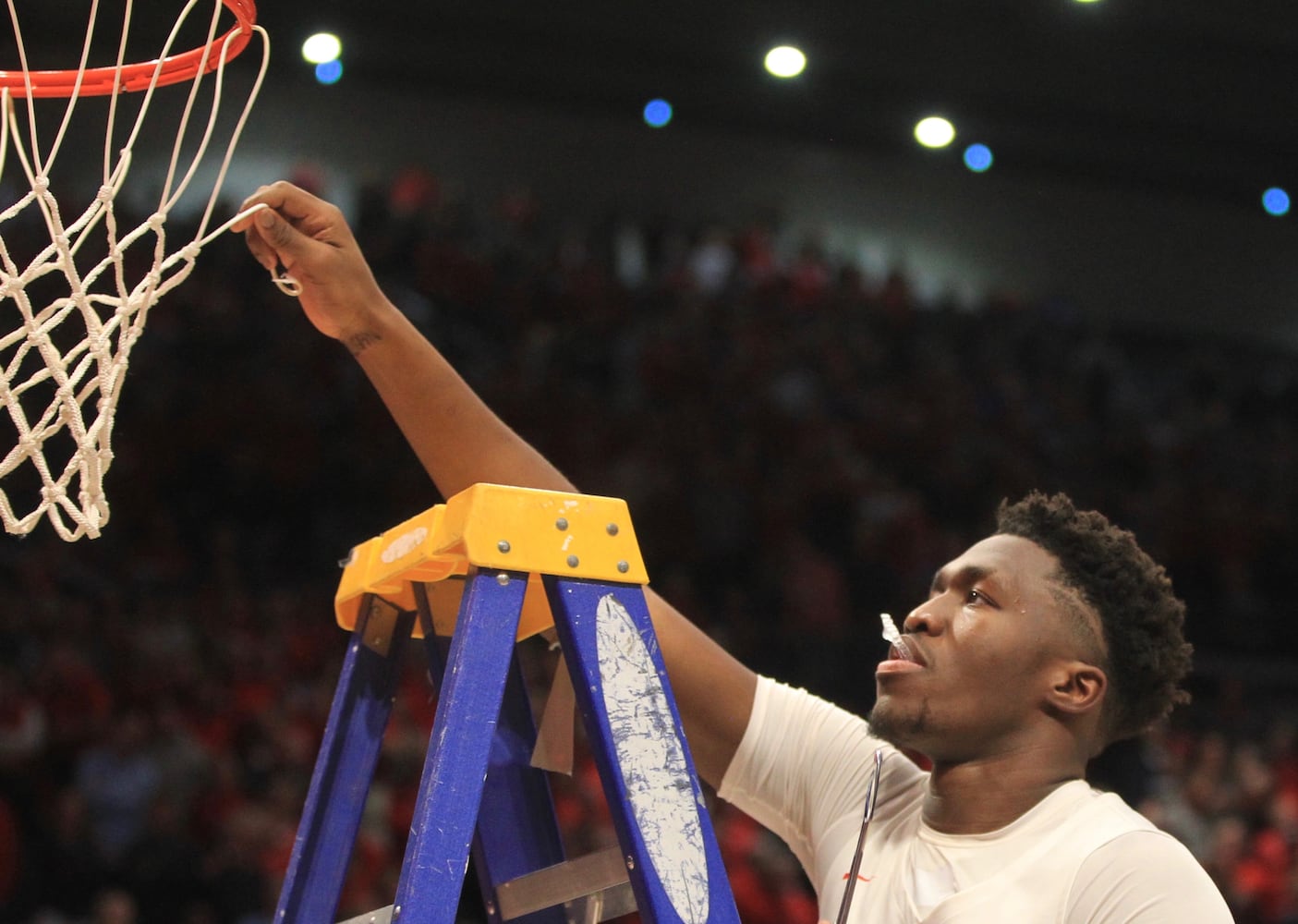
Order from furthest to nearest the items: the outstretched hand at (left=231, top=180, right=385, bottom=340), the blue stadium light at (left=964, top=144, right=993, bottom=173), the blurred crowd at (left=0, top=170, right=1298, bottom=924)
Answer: the blue stadium light at (left=964, top=144, right=993, bottom=173), the blurred crowd at (left=0, top=170, right=1298, bottom=924), the outstretched hand at (left=231, top=180, right=385, bottom=340)

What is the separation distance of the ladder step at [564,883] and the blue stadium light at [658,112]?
8.00m

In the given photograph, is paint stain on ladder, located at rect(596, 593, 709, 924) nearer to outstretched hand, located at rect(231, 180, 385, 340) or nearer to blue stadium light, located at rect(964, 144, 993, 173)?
outstretched hand, located at rect(231, 180, 385, 340)

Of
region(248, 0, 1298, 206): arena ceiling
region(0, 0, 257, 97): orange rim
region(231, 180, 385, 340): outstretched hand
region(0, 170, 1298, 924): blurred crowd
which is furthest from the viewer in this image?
region(248, 0, 1298, 206): arena ceiling

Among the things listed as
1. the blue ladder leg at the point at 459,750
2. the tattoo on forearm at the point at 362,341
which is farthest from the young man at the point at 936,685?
the blue ladder leg at the point at 459,750

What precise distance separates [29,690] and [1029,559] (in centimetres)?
458

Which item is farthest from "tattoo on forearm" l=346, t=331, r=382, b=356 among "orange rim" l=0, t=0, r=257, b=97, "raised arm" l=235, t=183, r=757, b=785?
"orange rim" l=0, t=0, r=257, b=97

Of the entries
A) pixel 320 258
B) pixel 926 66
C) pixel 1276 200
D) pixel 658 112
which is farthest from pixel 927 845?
pixel 658 112

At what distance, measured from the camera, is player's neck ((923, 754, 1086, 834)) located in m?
1.99

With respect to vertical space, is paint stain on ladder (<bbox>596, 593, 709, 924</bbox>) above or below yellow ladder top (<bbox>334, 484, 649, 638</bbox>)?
below

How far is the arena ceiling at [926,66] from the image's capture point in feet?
20.2

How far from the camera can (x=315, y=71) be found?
8.78 m

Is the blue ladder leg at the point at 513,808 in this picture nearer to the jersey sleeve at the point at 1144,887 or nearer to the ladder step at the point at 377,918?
the ladder step at the point at 377,918

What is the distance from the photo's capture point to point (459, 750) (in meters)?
1.57

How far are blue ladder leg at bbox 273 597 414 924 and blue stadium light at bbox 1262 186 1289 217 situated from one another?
7.28 m
